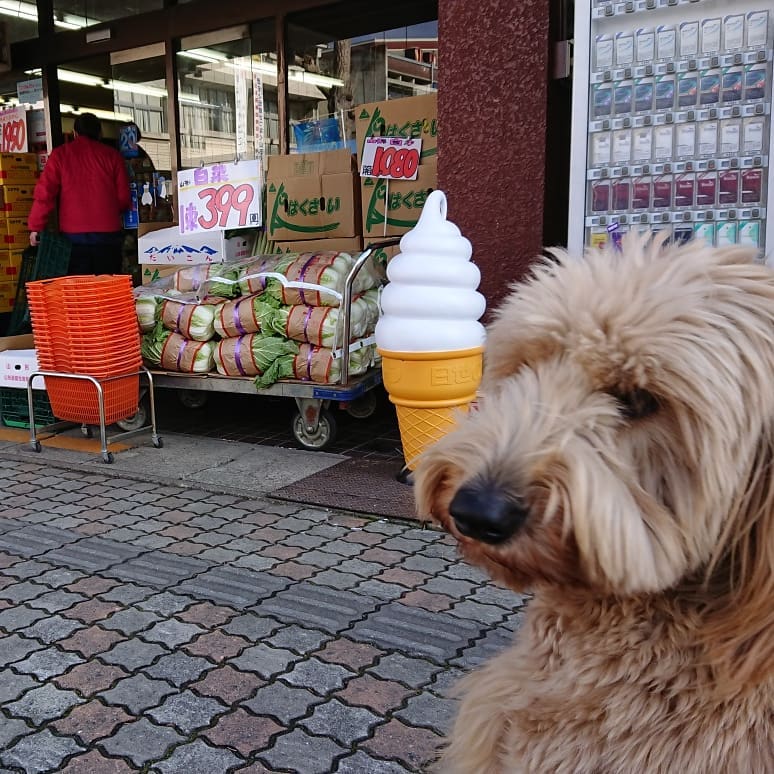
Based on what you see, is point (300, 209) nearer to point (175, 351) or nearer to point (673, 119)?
point (175, 351)

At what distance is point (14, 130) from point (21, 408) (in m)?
5.15

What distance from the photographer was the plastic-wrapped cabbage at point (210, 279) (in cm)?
604

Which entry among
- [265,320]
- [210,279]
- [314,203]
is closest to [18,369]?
[210,279]

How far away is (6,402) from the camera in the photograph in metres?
6.76

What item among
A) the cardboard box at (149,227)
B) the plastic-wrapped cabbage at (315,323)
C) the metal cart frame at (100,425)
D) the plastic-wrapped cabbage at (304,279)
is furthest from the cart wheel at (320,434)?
the cardboard box at (149,227)

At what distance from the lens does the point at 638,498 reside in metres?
1.28

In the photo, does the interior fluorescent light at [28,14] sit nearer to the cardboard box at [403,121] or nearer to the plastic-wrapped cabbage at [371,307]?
the cardboard box at [403,121]

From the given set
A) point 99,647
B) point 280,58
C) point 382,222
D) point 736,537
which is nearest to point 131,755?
point 99,647

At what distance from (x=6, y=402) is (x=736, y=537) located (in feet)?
21.9

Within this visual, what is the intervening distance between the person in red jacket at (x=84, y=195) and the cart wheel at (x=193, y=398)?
2.21 meters

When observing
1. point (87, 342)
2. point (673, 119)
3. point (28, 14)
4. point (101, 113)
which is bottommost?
point (87, 342)

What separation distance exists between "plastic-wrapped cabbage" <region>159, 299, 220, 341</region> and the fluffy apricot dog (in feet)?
15.6

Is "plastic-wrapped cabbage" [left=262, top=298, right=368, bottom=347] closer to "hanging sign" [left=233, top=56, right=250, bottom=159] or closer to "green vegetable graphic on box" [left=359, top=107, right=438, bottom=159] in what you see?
"green vegetable graphic on box" [left=359, top=107, right=438, bottom=159]

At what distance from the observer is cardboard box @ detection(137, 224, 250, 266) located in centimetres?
717
